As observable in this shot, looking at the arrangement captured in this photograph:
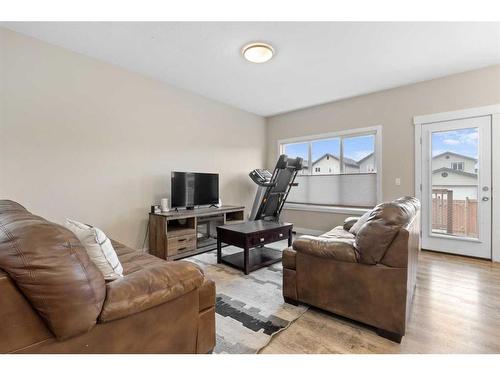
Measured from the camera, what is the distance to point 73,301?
888mm

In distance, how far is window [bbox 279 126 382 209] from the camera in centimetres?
436

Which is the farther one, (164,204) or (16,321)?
(164,204)

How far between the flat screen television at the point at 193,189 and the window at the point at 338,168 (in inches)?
80.3

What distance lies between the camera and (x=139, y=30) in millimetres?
2482

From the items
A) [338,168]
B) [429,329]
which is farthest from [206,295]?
[338,168]

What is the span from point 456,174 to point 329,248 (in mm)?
2988

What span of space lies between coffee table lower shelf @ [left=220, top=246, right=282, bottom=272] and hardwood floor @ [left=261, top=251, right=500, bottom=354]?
1.09 meters

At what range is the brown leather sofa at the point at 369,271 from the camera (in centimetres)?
161

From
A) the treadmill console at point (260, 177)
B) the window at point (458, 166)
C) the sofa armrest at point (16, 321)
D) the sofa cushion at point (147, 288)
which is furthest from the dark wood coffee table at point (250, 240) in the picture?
the window at point (458, 166)

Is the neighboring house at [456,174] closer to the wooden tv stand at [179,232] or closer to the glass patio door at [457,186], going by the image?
the glass patio door at [457,186]

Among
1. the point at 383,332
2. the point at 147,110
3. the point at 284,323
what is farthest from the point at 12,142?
the point at 383,332

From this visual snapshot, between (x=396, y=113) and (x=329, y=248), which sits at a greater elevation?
(x=396, y=113)

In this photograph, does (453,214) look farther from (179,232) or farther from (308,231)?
(179,232)

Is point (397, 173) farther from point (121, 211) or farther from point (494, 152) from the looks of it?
point (121, 211)
